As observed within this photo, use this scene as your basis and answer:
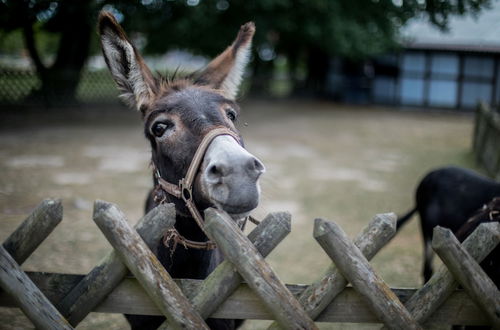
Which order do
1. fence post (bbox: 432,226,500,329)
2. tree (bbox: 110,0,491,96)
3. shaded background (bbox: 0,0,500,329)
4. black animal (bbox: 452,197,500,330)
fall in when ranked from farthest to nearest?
tree (bbox: 110,0,491,96)
shaded background (bbox: 0,0,500,329)
black animal (bbox: 452,197,500,330)
fence post (bbox: 432,226,500,329)

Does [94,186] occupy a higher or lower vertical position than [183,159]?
lower

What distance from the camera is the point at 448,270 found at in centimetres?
183

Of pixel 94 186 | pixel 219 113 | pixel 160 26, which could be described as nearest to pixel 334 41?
pixel 160 26

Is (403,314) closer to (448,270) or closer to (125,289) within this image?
(448,270)

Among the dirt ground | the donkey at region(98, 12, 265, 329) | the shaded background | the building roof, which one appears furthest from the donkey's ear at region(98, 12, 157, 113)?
the building roof

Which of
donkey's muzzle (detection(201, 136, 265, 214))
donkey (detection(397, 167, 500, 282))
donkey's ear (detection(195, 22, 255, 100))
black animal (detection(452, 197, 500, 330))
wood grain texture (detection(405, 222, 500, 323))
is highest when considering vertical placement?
donkey's ear (detection(195, 22, 255, 100))

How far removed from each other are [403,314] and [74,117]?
46.8 ft

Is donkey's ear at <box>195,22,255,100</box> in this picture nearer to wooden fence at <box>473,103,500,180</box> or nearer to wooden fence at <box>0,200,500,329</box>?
wooden fence at <box>0,200,500,329</box>

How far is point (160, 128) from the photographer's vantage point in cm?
228

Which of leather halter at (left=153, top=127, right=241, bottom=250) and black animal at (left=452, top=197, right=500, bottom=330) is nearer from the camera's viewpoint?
leather halter at (left=153, top=127, right=241, bottom=250)

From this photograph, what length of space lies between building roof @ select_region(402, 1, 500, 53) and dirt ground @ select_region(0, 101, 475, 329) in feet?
14.7

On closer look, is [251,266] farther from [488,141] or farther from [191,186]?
[488,141]

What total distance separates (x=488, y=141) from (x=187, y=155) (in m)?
9.29

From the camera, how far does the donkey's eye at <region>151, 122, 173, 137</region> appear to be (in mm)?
2264
